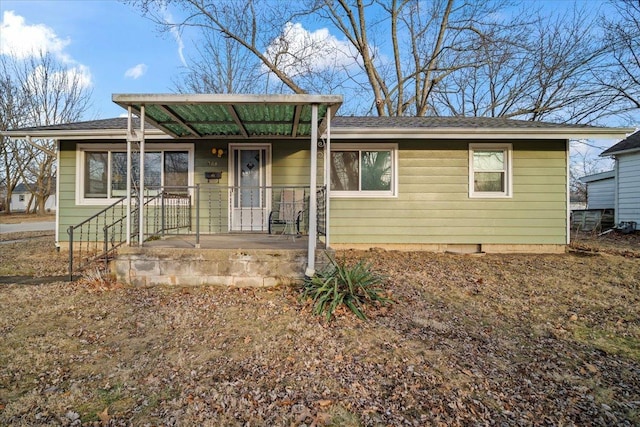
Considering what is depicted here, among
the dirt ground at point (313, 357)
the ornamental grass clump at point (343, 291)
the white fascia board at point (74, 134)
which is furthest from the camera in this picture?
the white fascia board at point (74, 134)

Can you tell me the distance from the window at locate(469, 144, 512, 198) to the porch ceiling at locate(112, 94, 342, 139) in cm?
369

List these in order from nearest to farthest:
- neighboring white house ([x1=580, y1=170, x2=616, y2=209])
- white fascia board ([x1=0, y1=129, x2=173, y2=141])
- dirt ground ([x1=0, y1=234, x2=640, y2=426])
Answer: dirt ground ([x1=0, y1=234, x2=640, y2=426]) → white fascia board ([x1=0, y1=129, x2=173, y2=141]) → neighboring white house ([x1=580, y1=170, x2=616, y2=209])

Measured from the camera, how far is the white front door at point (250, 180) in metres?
7.67

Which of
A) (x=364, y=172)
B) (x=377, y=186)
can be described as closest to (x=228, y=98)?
(x=364, y=172)

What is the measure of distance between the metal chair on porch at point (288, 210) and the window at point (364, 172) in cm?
78

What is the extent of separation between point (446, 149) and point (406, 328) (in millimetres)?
5267

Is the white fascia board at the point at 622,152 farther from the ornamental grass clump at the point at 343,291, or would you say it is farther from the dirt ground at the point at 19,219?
the dirt ground at the point at 19,219

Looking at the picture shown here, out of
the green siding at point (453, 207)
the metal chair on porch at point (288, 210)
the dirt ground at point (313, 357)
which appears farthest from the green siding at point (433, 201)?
the dirt ground at point (313, 357)

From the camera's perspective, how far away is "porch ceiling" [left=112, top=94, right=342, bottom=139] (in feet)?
14.3

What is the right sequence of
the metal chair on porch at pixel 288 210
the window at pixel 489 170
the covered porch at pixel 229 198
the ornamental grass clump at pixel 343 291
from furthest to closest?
the window at pixel 489 170 → the metal chair on porch at pixel 288 210 → the covered porch at pixel 229 198 → the ornamental grass clump at pixel 343 291

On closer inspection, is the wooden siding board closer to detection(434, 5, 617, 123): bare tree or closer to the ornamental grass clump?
detection(434, 5, 617, 123): bare tree

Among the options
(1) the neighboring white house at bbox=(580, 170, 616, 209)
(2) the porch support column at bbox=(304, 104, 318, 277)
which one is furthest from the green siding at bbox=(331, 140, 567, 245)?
(1) the neighboring white house at bbox=(580, 170, 616, 209)

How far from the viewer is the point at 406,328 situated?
3.46 metres

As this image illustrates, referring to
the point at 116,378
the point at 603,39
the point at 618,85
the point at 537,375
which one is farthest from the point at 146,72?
the point at 618,85
